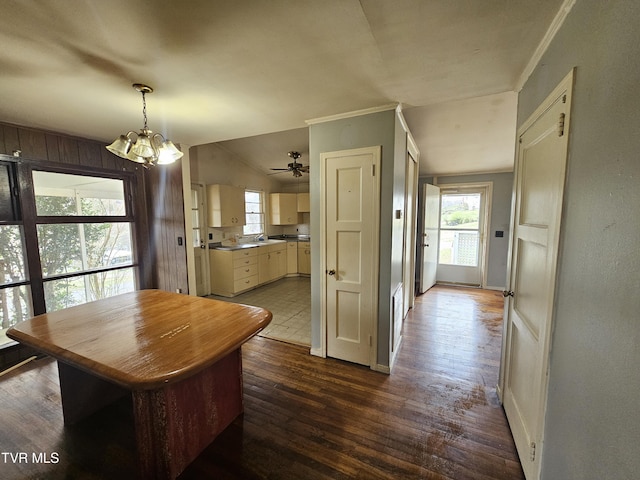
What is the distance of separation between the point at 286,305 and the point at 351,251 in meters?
2.06

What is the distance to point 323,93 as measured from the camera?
74.6 inches

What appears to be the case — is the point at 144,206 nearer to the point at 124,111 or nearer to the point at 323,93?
the point at 124,111

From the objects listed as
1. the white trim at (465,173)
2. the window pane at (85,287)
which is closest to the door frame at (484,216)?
the white trim at (465,173)

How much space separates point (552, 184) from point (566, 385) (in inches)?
33.3

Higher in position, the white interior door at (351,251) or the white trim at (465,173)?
the white trim at (465,173)

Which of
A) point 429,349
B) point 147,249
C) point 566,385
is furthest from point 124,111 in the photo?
point 429,349

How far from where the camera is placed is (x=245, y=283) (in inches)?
183

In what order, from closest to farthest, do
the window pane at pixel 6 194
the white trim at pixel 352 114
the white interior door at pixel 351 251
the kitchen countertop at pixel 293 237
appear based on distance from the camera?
the white trim at pixel 352 114 → the white interior door at pixel 351 251 → the window pane at pixel 6 194 → the kitchen countertop at pixel 293 237

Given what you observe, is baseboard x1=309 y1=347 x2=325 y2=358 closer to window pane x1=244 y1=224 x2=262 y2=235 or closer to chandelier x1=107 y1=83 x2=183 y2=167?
chandelier x1=107 y1=83 x2=183 y2=167

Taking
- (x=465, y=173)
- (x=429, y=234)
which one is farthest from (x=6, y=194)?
(x=465, y=173)

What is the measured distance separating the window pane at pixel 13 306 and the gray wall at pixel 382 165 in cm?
299

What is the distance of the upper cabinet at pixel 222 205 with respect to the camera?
4492 mm

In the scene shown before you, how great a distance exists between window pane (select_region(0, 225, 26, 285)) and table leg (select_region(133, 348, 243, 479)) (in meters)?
2.43

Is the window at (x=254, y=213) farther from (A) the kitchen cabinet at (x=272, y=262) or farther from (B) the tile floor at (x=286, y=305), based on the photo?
(B) the tile floor at (x=286, y=305)
